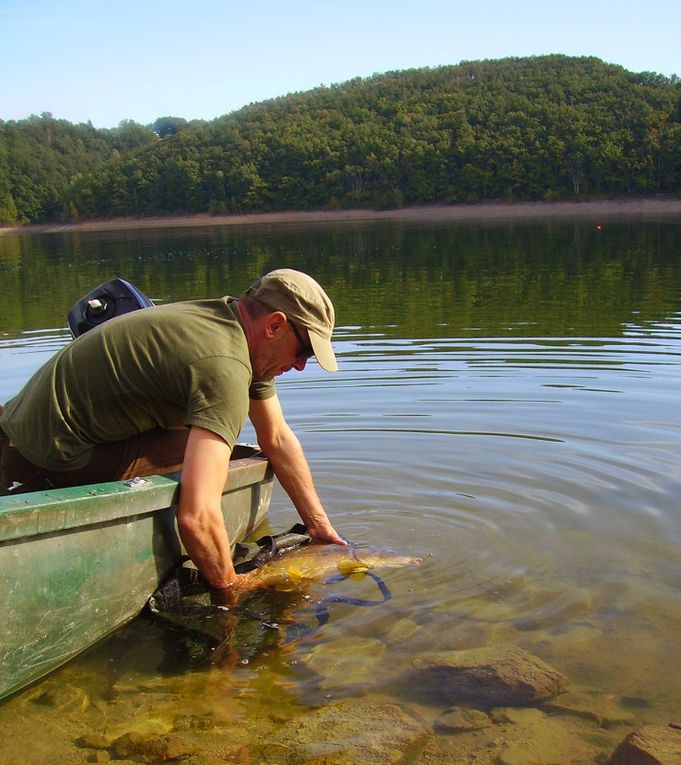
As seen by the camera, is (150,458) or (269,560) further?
(269,560)

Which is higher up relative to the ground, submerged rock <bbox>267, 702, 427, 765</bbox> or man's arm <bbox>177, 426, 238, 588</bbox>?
man's arm <bbox>177, 426, 238, 588</bbox>

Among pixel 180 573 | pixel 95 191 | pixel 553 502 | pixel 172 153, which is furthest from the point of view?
pixel 172 153

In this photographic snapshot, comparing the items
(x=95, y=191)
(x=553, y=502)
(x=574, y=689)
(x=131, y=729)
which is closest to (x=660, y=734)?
(x=574, y=689)

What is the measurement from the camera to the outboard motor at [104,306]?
5.70 metres

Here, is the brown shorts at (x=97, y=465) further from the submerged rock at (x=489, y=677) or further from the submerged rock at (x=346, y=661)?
the submerged rock at (x=489, y=677)

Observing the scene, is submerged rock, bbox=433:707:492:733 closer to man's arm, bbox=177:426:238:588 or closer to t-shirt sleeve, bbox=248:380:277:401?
man's arm, bbox=177:426:238:588

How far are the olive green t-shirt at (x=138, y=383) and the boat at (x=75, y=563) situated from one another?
32 cm

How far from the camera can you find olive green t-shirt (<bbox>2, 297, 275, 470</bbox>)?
3.72 m

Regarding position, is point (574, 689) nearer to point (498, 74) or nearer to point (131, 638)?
point (131, 638)

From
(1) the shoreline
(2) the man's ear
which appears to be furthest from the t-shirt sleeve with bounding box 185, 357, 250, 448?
(1) the shoreline

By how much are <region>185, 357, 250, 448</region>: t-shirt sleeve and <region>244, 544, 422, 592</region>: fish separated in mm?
1089

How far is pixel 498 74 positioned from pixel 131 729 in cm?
12321

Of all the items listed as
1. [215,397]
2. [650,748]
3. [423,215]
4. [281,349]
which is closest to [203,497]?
[215,397]

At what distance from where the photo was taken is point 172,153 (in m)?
113
